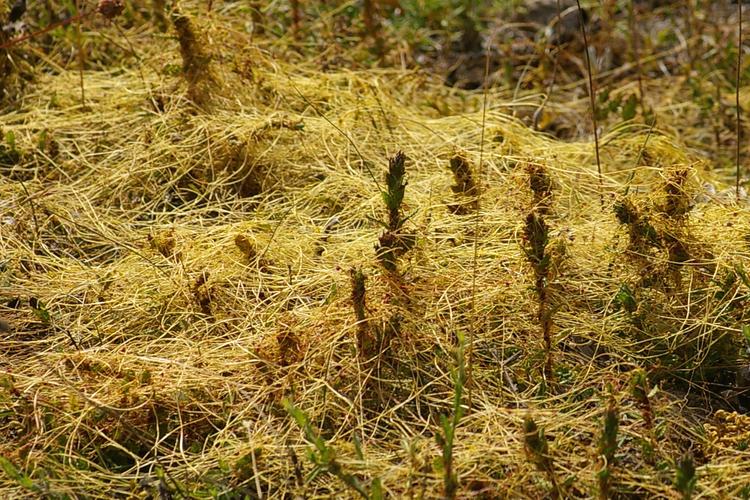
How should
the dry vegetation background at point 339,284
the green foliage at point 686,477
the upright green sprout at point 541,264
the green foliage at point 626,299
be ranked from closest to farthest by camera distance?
the green foliage at point 686,477
the dry vegetation background at point 339,284
the upright green sprout at point 541,264
the green foliage at point 626,299

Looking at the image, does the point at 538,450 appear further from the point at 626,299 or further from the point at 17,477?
the point at 17,477

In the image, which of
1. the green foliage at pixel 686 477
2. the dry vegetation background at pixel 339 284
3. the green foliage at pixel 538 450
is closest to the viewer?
the green foliage at pixel 686 477

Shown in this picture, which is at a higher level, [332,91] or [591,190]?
[332,91]

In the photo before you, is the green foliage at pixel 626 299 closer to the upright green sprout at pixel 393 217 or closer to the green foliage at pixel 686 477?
the upright green sprout at pixel 393 217

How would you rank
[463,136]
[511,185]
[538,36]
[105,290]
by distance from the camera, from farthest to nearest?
[538,36]
[463,136]
[511,185]
[105,290]

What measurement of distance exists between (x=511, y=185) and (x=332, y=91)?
111 centimetres

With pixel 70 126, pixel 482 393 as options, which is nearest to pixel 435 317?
pixel 482 393

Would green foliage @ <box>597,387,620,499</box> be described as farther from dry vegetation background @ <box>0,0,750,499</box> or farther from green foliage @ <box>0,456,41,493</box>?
green foliage @ <box>0,456,41,493</box>

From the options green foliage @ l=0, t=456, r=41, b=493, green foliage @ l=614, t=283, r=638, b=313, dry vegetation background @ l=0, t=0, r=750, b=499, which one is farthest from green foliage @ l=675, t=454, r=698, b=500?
green foliage @ l=0, t=456, r=41, b=493

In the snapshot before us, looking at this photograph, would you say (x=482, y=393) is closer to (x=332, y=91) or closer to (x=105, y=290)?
(x=105, y=290)

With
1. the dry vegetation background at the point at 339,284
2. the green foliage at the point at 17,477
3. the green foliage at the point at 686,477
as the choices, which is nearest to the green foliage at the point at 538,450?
the dry vegetation background at the point at 339,284

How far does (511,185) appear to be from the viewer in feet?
9.53

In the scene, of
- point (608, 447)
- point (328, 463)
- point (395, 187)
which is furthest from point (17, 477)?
point (608, 447)

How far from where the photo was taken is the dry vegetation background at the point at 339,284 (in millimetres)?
2123
